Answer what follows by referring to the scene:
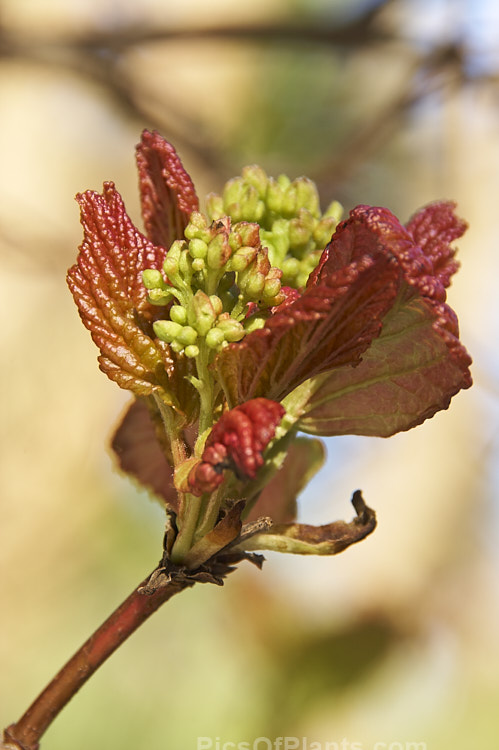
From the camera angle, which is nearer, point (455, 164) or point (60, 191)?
point (60, 191)

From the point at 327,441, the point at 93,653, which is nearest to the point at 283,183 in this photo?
the point at 93,653

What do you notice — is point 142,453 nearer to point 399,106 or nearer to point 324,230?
point 324,230

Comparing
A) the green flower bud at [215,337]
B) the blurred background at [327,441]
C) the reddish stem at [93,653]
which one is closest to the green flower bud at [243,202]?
the green flower bud at [215,337]

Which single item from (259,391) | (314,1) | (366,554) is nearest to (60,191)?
(314,1)

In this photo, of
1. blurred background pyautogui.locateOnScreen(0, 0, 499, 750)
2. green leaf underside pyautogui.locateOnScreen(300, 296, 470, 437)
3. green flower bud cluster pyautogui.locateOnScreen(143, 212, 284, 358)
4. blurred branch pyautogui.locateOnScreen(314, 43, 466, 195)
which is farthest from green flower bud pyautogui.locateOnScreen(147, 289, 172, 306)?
blurred branch pyautogui.locateOnScreen(314, 43, 466, 195)

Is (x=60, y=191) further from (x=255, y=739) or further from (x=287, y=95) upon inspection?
(x=255, y=739)

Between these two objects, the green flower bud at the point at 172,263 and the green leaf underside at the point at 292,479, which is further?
the green leaf underside at the point at 292,479

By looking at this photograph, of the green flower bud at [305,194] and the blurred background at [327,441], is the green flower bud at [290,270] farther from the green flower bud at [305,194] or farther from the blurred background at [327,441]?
the blurred background at [327,441]
